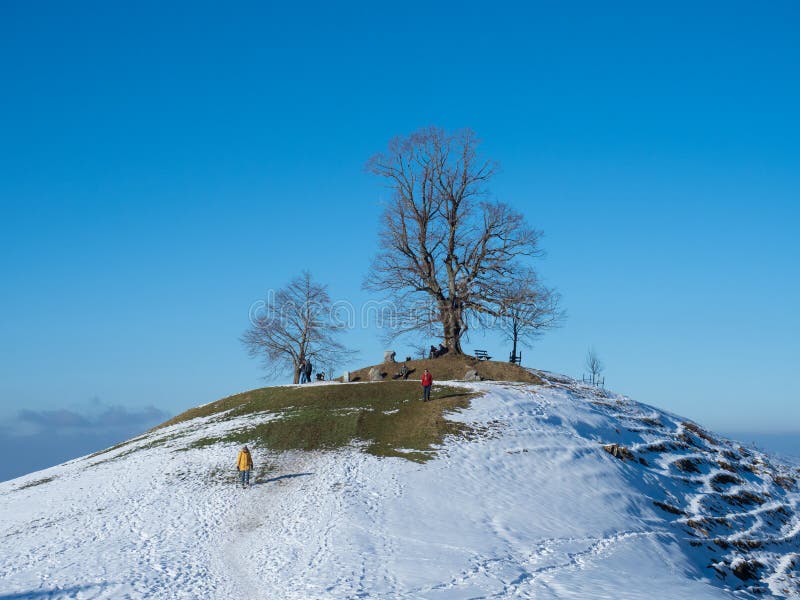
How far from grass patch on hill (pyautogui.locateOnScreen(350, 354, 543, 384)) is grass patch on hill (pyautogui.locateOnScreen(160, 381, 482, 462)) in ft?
13.4

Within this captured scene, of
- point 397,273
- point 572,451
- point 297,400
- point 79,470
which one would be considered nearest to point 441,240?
point 397,273

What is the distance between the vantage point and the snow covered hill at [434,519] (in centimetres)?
2108

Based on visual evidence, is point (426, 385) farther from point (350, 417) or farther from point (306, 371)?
point (306, 371)

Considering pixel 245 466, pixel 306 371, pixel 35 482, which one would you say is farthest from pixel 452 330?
pixel 35 482

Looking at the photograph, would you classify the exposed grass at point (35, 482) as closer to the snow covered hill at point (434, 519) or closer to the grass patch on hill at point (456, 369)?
the snow covered hill at point (434, 519)

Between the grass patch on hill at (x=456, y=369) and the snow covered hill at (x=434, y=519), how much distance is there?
226 inches

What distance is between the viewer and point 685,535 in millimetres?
28156

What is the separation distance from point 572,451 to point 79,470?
86.4ft

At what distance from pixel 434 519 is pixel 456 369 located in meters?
21.9

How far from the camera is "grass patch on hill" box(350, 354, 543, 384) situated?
151ft

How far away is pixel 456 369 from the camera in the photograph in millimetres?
47156

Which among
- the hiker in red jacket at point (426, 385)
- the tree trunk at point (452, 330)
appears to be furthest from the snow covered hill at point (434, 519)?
the tree trunk at point (452, 330)

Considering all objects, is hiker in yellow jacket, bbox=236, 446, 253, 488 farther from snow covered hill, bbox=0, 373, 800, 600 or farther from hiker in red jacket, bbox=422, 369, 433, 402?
hiker in red jacket, bbox=422, 369, 433, 402

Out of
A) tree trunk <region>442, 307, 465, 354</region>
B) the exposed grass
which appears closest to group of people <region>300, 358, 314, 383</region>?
tree trunk <region>442, 307, 465, 354</region>
